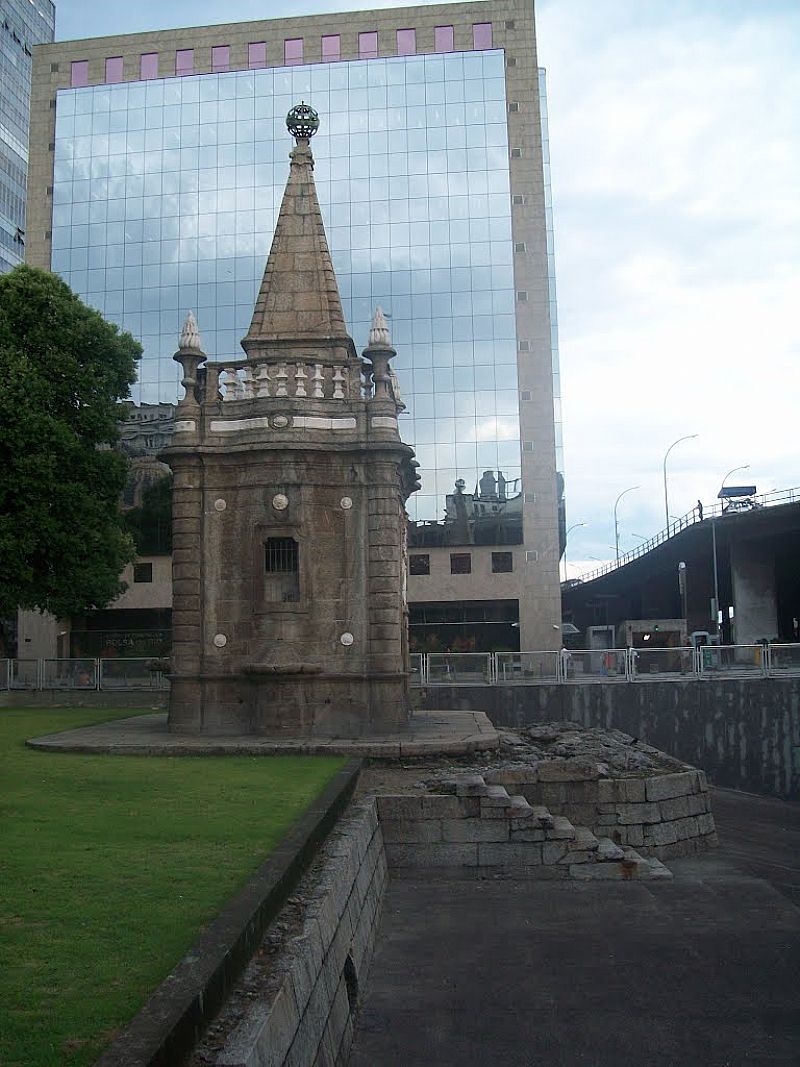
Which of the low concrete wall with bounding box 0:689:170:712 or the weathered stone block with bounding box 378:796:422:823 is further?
the low concrete wall with bounding box 0:689:170:712

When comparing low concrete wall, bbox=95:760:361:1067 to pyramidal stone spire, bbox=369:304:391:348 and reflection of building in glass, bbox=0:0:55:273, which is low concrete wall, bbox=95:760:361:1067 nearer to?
pyramidal stone spire, bbox=369:304:391:348

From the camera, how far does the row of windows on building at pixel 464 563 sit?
57.1m

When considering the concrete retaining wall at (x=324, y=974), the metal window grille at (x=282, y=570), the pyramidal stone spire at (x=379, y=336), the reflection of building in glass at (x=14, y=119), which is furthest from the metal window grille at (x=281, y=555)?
the reflection of building in glass at (x=14, y=119)

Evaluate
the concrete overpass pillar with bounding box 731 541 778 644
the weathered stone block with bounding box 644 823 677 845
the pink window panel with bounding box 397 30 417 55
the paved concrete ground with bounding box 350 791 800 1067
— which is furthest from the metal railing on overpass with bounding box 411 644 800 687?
the pink window panel with bounding box 397 30 417 55

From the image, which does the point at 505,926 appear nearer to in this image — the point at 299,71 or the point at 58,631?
the point at 58,631

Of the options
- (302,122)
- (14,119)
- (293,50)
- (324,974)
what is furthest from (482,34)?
(324,974)

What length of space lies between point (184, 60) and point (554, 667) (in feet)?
151

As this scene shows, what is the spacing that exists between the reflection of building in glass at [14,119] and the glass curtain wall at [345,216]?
23056 millimetres

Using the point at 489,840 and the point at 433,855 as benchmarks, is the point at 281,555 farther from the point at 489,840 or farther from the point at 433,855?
the point at 489,840

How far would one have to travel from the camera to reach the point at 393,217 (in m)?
59.8

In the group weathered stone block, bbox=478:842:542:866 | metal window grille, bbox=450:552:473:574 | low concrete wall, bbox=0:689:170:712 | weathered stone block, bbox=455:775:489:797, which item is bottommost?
weathered stone block, bbox=478:842:542:866

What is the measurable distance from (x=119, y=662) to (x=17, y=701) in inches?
145

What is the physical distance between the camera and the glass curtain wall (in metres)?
58.1

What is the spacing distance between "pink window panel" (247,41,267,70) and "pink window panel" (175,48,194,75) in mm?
3383
